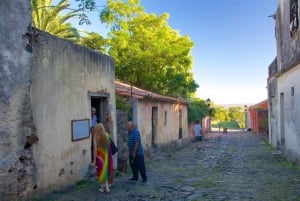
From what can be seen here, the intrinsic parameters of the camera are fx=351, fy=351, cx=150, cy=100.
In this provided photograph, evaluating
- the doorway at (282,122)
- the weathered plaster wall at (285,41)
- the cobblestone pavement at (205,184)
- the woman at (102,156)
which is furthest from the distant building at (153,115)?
the weathered plaster wall at (285,41)

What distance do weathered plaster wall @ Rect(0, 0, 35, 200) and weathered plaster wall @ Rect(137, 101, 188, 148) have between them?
24.2 feet

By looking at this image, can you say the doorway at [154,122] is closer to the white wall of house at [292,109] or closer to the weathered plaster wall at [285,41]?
the white wall of house at [292,109]

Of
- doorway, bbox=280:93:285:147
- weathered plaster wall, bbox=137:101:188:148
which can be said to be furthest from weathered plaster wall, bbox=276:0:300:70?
weathered plaster wall, bbox=137:101:188:148

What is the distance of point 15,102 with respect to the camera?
624cm

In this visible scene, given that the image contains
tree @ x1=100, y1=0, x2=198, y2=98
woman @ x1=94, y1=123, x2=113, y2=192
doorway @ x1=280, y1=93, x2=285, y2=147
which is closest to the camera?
woman @ x1=94, y1=123, x2=113, y2=192

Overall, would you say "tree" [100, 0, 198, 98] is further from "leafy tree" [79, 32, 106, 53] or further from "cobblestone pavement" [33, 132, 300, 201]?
"cobblestone pavement" [33, 132, 300, 201]

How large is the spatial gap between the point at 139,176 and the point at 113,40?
13.0 m

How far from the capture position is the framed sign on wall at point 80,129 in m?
8.39

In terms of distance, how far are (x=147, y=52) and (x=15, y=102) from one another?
1661cm

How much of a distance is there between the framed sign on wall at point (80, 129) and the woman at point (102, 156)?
2.38 feet

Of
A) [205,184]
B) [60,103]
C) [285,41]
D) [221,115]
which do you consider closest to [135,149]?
[205,184]

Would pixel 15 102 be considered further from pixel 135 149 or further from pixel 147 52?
pixel 147 52

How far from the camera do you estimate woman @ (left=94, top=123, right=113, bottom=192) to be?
314 inches

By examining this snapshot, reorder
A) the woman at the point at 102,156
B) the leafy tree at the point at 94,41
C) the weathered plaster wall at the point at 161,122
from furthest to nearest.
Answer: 1. the leafy tree at the point at 94,41
2. the weathered plaster wall at the point at 161,122
3. the woman at the point at 102,156
